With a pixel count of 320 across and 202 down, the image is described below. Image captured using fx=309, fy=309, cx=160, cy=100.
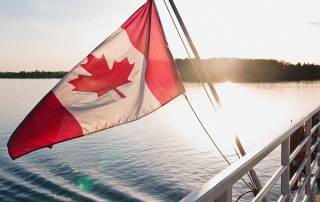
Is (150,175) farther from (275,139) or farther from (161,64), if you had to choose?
(275,139)

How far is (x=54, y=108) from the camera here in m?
3.54

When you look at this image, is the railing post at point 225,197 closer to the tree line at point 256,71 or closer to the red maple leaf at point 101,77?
the red maple leaf at point 101,77

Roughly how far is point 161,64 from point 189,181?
11071 millimetres

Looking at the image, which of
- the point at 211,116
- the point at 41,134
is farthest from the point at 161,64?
the point at 211,116

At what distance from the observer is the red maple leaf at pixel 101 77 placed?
3.71 m

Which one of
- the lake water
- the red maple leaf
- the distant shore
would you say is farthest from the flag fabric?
the distant shore

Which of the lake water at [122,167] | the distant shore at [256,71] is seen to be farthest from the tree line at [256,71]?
the lake water at [122,167]

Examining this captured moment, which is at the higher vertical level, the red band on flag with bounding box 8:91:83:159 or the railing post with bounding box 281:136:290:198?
the red band on flag with bounding box 8:91:83:159

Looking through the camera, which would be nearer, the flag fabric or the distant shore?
the flag fabric

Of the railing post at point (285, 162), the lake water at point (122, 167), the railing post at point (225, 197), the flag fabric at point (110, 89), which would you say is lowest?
the lake water at point (122, 167)

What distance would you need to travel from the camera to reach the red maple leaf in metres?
3.71

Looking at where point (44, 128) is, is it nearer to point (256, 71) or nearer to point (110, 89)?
point (110, 89)

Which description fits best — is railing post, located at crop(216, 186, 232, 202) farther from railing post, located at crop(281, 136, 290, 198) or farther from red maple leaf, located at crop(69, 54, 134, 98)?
red maple leaf, located at crop(69, 54, 134, 98)

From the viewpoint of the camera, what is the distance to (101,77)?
385 cm
